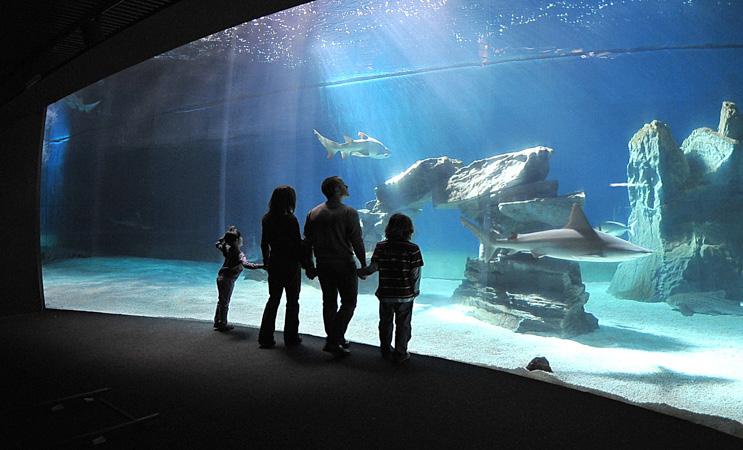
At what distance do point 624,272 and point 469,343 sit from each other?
11554mm

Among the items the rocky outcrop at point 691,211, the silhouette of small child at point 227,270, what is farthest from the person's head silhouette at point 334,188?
the rocky outcrop at point 691,211

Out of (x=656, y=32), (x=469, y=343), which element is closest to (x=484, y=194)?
(x=469, y=343)

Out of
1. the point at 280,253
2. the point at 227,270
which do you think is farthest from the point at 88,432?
the point at 227,270

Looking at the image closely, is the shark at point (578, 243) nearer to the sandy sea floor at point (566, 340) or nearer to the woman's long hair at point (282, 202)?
the sandy sea floor at point (566, 340)

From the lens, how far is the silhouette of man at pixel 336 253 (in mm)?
3619

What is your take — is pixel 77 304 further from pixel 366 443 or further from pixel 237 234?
pixel 366 443

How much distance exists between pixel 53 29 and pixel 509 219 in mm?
11134

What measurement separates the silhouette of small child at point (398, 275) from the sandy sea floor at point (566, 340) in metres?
1.01

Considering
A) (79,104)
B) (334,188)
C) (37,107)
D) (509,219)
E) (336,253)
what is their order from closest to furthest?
(336,253) < (334,188) < (37,107) < (509,219) < (79,104)

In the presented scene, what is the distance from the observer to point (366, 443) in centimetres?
205

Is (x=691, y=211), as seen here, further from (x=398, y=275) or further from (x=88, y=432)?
(x=88, y=432)

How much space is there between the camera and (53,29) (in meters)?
3.09

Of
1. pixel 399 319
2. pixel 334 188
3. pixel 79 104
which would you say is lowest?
pixel 399 319

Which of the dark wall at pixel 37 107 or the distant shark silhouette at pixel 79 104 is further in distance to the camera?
the distant shark silhouette at pixel 79 104
